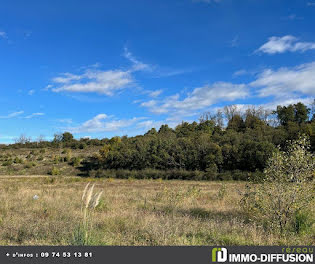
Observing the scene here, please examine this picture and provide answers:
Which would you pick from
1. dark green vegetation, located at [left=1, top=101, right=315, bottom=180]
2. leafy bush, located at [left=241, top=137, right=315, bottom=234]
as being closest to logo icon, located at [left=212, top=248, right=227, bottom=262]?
leafy bush, located at [left=241, top=137, right=315, bottom=234]

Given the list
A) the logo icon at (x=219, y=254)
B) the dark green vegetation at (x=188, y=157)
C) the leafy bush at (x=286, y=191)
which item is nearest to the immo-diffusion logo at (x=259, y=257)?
the logo icon at (x=219, y=254)

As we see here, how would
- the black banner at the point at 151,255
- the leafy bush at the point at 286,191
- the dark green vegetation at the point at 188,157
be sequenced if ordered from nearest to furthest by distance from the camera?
the black banner at the point at 151,255
the leafy bush at the point at 286,191
the dark green vegetation at the point at 188,157

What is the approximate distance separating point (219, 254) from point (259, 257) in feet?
2.51

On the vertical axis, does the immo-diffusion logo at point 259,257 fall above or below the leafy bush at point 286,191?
below

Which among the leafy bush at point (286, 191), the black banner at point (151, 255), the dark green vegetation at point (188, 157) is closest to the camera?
the black banner at point (151, 255)

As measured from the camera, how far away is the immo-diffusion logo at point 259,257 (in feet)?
15.5

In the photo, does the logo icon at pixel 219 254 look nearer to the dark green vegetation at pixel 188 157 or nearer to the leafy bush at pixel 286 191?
the leafy bush at pixel 286 191

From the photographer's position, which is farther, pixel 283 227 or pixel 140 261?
pixel 283 227

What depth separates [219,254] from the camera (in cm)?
479

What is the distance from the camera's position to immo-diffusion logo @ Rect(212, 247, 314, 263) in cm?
473

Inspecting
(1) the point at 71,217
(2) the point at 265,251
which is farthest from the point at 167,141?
(2) the point at 265,251

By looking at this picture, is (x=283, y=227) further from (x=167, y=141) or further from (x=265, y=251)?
(x=167, y=141)

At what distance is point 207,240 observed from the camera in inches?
256

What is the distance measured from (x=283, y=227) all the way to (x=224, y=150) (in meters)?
39.4
